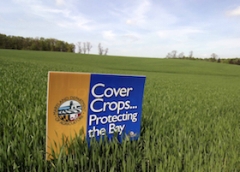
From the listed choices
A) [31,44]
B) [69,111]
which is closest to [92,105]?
[69,111]

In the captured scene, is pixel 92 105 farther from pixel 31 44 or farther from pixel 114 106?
pixel 31 44

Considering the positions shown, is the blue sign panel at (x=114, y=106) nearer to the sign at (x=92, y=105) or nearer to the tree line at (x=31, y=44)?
the sign at (x=92, y=105)

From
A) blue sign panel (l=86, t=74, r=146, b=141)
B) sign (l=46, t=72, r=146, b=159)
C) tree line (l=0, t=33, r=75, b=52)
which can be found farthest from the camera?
tree line (l=0, t=33, r=75, b=52)

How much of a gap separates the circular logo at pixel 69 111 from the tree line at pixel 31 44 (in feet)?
290

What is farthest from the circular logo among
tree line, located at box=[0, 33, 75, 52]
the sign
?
tree line, located at box=[0, 33, 75, 52]

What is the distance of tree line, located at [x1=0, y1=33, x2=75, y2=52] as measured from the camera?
7694cm

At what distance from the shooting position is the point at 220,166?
1.41m

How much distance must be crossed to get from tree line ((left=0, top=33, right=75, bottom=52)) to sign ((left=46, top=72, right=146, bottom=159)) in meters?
88.4

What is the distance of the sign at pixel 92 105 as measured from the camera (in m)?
1.24

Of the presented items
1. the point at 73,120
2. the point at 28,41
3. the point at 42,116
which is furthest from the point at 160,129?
the point at 28,41

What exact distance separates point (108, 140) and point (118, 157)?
0.17 meters

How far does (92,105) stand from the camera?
142 centimetres

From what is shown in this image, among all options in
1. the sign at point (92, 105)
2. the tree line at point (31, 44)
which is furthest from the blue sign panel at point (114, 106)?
the tree line at point (31, 44)

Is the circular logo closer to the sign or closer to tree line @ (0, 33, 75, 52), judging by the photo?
the sign
